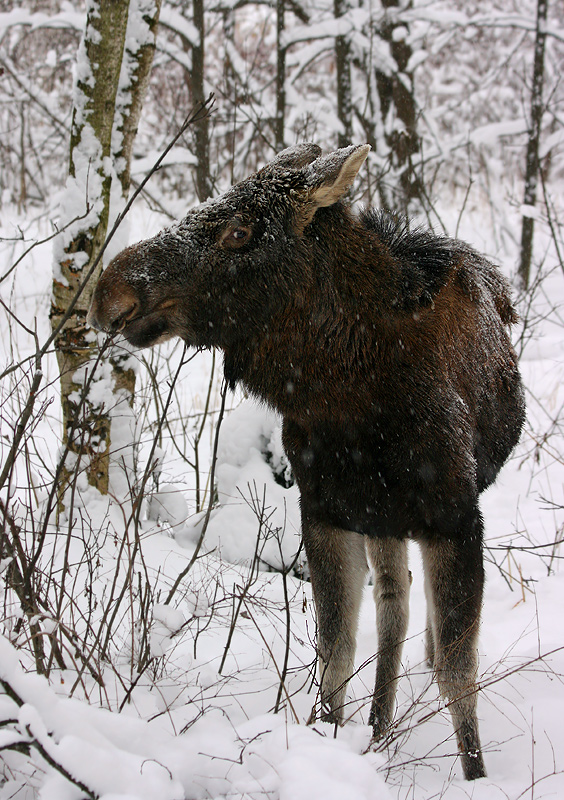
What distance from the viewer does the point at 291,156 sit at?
287 centimetres

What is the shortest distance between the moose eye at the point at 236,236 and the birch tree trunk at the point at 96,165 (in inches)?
60.6

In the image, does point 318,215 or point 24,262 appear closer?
point 318,215

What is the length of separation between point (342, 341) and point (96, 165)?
89.2 inches

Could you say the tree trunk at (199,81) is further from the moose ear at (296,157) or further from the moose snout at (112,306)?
the moose snout at (112,306)

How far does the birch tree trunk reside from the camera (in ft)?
12.9

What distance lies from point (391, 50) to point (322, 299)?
8.23m

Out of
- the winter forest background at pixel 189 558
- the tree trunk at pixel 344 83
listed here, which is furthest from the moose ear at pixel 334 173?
the tree trunk at pixel 344 83

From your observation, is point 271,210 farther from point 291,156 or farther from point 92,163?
point 92,163

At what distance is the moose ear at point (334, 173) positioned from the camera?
7.93ft

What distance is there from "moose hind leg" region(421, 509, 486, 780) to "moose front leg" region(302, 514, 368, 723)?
36 centimetres

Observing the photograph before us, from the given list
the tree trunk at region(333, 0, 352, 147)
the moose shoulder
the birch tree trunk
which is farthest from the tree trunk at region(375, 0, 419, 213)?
the moose shoulder

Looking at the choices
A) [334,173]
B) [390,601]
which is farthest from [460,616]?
[334,173]

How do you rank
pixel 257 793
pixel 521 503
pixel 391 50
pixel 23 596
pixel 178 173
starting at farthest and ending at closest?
pixel 178 173
pixel 391 50
pixel 521 503
pixel 23 596
pixel 257 793

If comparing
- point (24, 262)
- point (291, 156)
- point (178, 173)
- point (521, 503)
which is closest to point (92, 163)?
point (291, 156)
